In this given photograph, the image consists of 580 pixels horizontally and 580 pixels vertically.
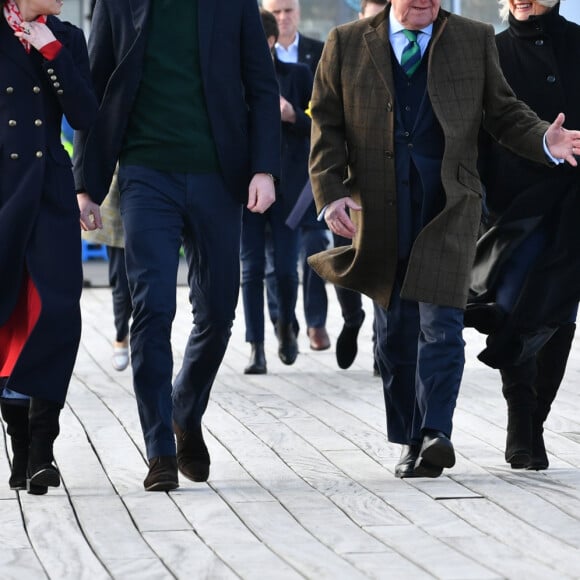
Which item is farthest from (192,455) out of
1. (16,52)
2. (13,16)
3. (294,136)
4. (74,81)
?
(294,136)

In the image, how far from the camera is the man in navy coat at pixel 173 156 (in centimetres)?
580

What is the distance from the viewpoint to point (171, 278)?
5.82 m

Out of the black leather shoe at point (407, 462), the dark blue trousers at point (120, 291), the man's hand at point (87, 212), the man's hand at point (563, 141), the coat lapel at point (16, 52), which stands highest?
the coat lapel at point (16, 52)

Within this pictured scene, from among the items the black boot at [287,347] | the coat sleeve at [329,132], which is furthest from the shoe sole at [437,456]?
the black boot at [287,347]

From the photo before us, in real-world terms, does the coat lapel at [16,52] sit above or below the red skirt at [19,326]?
above

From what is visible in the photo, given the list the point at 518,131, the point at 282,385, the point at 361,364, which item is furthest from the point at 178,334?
the point at 518,131

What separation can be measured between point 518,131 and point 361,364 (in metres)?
4.04

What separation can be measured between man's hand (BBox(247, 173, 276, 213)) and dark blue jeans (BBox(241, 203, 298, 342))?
3.54 m

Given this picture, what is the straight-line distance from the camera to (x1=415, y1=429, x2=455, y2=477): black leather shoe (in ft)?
19.3

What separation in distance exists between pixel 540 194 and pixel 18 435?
2.02 m

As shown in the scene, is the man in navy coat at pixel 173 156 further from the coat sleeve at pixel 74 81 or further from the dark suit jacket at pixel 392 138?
the dark suit jacket at pixel 392 138

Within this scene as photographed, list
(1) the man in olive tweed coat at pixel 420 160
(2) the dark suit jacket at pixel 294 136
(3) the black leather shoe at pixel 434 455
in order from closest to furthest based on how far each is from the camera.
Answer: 1. (3) the black leather shoe at pixel 434 455
2. (1) the man in olive tweed coat at pixel 420 160
3. (2) the dark suit jacket at pixel 294 136

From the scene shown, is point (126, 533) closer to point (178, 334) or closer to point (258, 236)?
point (258, 236)

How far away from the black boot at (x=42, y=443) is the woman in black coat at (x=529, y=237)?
1.58 m
